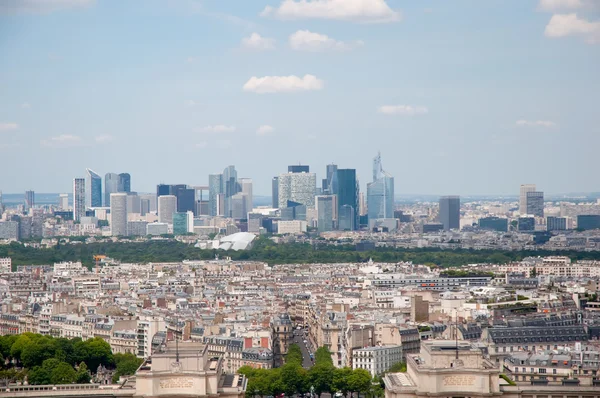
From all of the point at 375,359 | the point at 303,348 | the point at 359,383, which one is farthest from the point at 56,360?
the point at 303,348

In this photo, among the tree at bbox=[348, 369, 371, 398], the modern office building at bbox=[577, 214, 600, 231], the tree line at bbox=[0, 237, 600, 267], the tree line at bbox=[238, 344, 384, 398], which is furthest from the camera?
the modern office building at bbox=[577, 214, 600, 231]

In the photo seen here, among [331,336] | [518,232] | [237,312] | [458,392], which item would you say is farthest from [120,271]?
[518,232]

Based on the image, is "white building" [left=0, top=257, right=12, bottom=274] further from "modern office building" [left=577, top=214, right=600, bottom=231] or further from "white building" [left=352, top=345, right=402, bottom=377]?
"modern office building" [left=577, top=214, right=600, bottom=231]

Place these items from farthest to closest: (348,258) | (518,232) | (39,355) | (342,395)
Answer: (518,232) → (348,258) → (39,355) → (342,395)

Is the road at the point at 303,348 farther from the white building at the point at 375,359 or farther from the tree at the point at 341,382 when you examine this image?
the tree at the point at 341,382

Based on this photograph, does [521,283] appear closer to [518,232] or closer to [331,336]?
[331,336]

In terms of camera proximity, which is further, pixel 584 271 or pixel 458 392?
pixel 584 271

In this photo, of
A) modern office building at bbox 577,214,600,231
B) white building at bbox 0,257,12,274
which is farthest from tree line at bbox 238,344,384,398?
modern office building at bbox 577,214,600,231

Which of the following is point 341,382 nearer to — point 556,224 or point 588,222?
point 588,222
